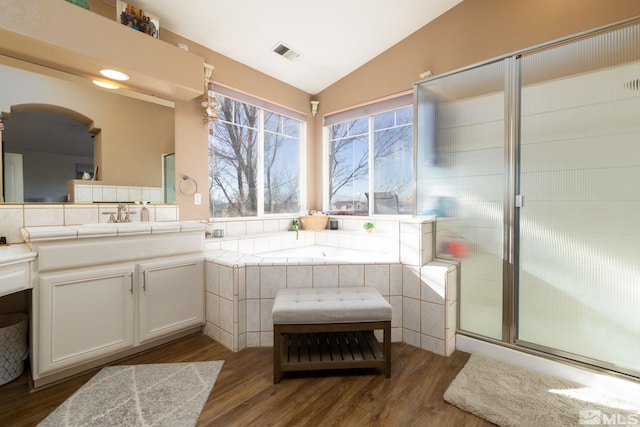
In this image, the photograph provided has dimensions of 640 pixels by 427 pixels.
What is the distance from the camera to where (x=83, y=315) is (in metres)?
1.73

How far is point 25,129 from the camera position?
1.90m

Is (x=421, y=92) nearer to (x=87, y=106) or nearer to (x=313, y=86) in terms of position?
(x=313, y=86)

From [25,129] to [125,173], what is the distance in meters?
0.61

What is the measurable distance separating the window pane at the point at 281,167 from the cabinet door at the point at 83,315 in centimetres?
189

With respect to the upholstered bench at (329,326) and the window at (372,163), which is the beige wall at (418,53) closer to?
the window at (372,163)

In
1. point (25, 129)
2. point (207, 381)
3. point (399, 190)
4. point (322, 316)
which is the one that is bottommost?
point (207, 381)

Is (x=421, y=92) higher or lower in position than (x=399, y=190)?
higher

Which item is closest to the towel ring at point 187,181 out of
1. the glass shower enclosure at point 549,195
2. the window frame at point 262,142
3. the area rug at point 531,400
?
the window frame at point 262,142

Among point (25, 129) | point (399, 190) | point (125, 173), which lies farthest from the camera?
point (399, 190)

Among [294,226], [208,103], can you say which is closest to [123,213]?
[208,103]

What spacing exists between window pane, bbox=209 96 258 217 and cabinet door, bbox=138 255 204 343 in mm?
958

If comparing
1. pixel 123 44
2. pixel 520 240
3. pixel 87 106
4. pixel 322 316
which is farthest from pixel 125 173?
pixel 520 240

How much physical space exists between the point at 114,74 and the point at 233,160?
1.31 metres

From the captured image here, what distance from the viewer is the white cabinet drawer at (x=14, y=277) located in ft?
4.70
